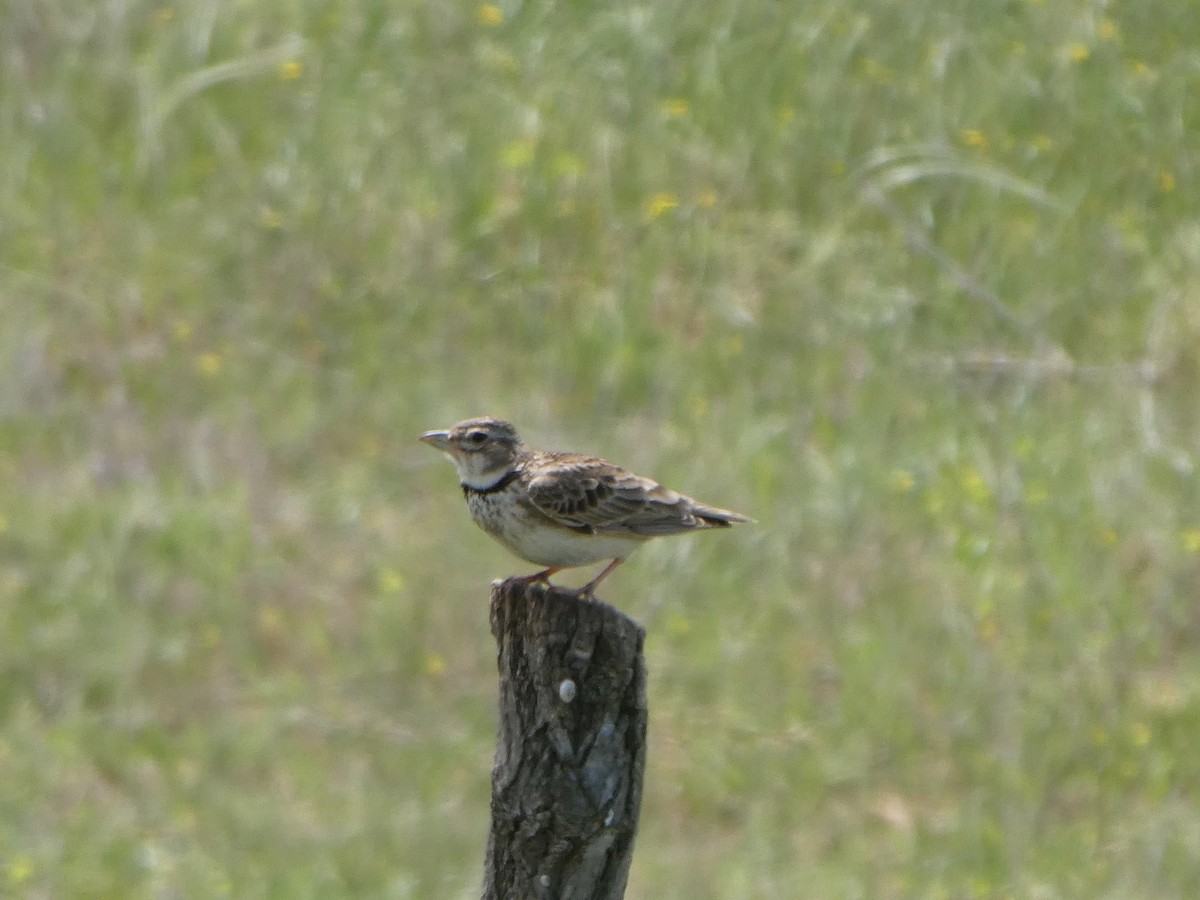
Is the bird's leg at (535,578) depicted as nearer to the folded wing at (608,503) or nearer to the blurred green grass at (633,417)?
the folded wing at (608,503)

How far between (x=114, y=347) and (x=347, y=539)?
2.35 metres

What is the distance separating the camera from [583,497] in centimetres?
705

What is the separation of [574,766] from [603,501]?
1750 mm

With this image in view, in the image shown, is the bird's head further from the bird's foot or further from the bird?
the bird's foot

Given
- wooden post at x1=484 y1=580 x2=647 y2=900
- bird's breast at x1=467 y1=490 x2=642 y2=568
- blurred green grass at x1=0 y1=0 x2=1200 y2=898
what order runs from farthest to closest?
blurred green grass at x1=0 y1=0 x2=1200 y2=898 < bird's breast at x1=467 y1=490 x2=642 y2=568 < wooden post at x1=484 y1=580 x2=647 y2=900

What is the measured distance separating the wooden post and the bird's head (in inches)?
66.7

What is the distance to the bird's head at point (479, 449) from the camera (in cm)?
722

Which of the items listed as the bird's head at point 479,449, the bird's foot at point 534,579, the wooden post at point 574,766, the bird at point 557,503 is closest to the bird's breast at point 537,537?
the bird at point 557,503

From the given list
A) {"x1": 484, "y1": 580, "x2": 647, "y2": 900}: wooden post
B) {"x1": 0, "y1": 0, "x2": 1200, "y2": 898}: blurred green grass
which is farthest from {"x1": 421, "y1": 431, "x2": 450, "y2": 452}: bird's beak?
{"x1": 0, "y1": 0, "x2": 1200, "y2": 898}: blurred green grass

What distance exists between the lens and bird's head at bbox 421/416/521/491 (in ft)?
23.7

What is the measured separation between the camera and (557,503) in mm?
7012

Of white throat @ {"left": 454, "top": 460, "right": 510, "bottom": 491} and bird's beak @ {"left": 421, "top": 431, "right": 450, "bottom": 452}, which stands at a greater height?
bird's beak @ {"left": 421, "top": 431, "right": 450, "bottom": 452}

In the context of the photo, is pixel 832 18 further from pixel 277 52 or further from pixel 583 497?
pixel 583 497

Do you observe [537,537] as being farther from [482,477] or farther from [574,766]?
[574,766]
